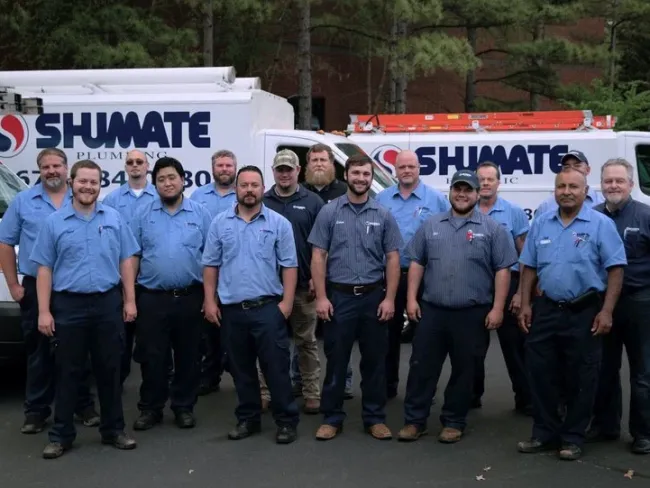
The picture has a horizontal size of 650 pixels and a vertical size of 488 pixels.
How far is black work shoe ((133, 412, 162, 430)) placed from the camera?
21.4 feet

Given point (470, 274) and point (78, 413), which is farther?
point (78, 413)

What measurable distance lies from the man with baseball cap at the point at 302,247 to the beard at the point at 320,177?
0.24 metres

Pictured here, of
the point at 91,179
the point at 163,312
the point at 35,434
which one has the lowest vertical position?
the point at 35,434

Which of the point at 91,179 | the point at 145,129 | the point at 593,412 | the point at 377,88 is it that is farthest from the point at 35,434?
the point at 377,88

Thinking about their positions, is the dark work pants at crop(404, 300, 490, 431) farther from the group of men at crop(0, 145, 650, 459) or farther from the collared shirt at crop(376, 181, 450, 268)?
the collared shirt at crop(376, 181, 450, 268)

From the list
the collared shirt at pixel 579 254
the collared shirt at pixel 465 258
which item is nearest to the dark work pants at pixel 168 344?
the collared shirt at pixel 465 258

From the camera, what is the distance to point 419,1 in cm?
1686

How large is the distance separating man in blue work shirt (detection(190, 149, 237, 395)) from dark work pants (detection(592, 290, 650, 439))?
10.2ft

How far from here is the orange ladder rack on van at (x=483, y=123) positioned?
12.7 m

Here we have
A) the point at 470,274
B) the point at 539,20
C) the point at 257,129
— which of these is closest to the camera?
the point at 470,274

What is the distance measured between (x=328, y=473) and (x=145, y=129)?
597 cm

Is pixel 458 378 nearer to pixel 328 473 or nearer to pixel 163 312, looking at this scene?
pixel 328 473

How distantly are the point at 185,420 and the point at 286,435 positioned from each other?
0.83 m

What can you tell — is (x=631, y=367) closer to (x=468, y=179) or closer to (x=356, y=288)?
(x=468, y=179)
